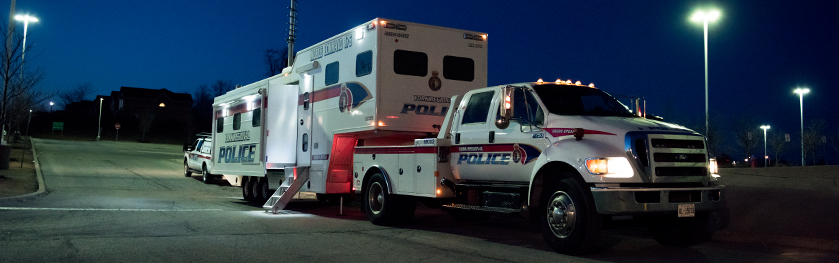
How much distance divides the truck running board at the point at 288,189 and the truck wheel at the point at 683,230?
7.37 metres

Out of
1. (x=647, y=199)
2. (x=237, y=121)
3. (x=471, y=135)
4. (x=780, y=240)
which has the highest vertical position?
(x=237, y=121)

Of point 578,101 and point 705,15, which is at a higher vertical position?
point 705,15

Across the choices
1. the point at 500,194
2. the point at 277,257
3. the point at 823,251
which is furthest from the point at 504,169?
the point at 823,251

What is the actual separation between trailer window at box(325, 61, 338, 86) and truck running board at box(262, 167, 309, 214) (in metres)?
1.96

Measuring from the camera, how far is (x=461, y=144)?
9.63 metres

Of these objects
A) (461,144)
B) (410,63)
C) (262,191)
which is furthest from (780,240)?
(262,191)

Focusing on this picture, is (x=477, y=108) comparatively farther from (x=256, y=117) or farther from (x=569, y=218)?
(x=256, y=117)

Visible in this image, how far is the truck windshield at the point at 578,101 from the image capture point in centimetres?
845

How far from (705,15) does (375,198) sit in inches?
741

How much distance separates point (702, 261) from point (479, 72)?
5.86 metres

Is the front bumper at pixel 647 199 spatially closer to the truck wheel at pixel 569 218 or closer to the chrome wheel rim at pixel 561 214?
the truck wheel at pixel 569 218

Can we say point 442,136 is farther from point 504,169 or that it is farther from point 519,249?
point 519,249

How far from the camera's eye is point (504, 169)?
8.84 meters

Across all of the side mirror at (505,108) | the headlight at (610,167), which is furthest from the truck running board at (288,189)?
the headlight at (610,167)
